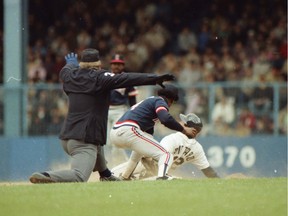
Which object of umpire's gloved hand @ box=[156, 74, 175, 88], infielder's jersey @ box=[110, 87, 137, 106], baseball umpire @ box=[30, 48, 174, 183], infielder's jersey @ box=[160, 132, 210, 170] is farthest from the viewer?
infielder's jersey @ box=[110, 87, 137, 106]

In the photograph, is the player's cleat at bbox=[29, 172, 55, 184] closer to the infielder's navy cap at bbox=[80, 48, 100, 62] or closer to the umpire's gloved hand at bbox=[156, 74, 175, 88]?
the infielder's navy cap at bbox=[80, 48, 100, 62]

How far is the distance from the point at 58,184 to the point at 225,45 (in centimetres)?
1248

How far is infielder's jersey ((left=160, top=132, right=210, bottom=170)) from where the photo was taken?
15.5 metres

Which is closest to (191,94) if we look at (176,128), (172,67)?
(172,67)

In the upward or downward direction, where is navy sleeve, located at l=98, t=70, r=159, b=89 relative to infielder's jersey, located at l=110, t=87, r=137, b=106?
upward

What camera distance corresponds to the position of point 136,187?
13086 millimetres

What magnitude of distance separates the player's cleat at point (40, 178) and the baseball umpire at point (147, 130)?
163cm

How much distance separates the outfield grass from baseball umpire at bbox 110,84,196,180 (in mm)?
1248

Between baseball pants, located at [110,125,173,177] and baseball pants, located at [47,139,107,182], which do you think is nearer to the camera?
baseball pants, located at [47,139,107,182]

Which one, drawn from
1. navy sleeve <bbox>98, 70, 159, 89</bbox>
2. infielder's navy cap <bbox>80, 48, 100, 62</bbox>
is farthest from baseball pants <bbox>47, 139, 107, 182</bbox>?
infielder's navy cap <bbox>80, 48, 100, 62</bbox>

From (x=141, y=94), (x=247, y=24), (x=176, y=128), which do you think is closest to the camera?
(x=176, y=128)

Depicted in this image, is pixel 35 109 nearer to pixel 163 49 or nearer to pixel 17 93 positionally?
pixel 17 93

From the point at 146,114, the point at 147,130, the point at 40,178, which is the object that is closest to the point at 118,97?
the point at 147,130

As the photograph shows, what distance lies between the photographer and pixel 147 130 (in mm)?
15070
